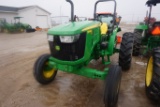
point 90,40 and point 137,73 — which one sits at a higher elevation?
point 90,40

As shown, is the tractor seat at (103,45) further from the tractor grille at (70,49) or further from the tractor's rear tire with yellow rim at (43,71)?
Result: the tractor's rear tire with yellow rim at (43,71)

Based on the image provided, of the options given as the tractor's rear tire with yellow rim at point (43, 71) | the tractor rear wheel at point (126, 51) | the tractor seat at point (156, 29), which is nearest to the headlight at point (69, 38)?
the tractor's rear tire with yellow rim at point (43, 71)

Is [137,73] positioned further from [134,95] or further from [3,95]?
[3,95]

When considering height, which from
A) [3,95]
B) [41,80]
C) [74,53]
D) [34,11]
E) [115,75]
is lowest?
[3,95]

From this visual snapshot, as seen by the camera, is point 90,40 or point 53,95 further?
point 53,95

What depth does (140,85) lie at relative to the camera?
12.7 ft

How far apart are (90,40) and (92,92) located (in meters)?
1.20

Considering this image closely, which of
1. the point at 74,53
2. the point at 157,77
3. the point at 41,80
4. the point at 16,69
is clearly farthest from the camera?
the point at 16,69

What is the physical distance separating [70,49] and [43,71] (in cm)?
125

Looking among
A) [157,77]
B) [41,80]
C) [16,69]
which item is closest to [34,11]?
[16,69]

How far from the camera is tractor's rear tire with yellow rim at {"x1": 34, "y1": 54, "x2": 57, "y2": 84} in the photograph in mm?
3627

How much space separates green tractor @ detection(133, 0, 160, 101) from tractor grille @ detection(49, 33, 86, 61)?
1.34 metres

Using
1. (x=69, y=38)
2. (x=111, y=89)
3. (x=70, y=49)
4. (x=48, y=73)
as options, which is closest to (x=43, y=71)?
(x=48, y=73)

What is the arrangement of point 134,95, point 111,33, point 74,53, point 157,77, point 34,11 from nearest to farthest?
1. point 157,77
2. point 74,53
3. point 134,95
4. point 111,33
5. point 34,11
